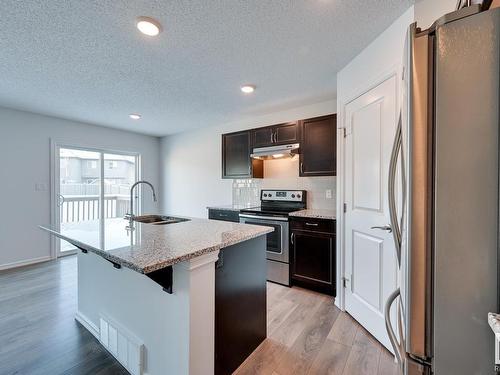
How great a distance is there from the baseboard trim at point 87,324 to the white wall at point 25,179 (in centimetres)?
241

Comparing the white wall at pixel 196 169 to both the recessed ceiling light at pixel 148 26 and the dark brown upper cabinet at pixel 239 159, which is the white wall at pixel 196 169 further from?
the recessed ceiling light at pixel 148 26

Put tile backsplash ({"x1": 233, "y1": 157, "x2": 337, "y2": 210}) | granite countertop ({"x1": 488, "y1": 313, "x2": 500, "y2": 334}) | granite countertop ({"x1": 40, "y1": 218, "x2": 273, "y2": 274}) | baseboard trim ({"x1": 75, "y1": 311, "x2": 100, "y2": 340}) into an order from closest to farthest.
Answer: granite countertop ({"x1": 488, "y1": 313, "x2": 500, "y2": 334}) < granite countertop ({"x1": 40, "y1": 218, "x2": 273, "y2": 274}) < baseboard trim ({"x1": 75, "y1": 311, "x2": 100, "y2": 340}) < tile backsplash ({"x1": 233, "y1": 157, "x2": 337, "y2": 210})

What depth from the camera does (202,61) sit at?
216cm

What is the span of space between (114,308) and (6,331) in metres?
1.22

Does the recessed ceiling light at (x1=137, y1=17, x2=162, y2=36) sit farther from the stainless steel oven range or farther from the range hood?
the stainless steel oven range

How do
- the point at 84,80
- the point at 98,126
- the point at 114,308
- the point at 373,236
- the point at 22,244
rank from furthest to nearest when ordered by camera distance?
1. the point at 98,126
2. the point at 22,244
3. the point at 84,80
4. the point at 373,236
5. the point at 114,308

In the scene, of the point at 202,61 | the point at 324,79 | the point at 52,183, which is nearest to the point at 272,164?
the point at 324,79

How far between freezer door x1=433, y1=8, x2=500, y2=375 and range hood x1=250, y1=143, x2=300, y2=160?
2385mm

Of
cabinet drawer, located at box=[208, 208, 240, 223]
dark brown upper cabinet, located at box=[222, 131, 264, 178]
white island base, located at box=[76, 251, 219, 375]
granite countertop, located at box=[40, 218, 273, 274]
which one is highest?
dark brown upper cabinet, located at box=[222, 131, 264, 178]

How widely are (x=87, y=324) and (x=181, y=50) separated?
250cm

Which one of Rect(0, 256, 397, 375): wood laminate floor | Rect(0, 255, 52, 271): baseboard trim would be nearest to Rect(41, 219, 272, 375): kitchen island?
Rect(0, 256, 397, 375): wood laminate floor

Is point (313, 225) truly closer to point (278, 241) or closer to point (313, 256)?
point (313, 256)

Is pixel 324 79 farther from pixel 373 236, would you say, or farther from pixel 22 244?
pixel 22 244

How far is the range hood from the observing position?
10.1ft
